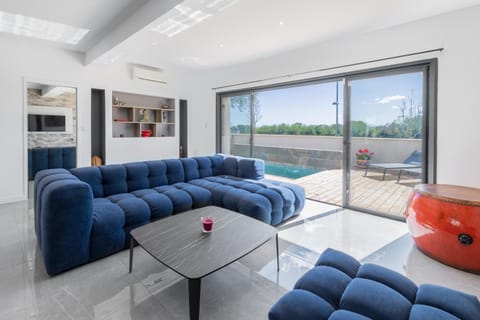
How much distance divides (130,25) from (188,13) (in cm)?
98

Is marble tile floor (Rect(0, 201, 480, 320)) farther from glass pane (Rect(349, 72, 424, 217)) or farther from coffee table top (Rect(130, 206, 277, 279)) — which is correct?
glass pane (Rect(349, 72, 424, 217))

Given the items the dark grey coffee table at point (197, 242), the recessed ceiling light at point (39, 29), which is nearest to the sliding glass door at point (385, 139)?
the dark grey coffee table at point (197, 242)

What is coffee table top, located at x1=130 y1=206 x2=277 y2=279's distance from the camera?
1.53m

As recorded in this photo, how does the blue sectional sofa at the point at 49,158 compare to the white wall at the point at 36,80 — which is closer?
the white wall at the point at 36,80

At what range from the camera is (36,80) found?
416cm

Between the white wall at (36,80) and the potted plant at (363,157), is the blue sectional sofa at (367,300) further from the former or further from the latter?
the white wall at (36,80)

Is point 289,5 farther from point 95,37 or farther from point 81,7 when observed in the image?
point 95,37

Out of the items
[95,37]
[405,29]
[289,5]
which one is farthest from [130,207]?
[405,29]

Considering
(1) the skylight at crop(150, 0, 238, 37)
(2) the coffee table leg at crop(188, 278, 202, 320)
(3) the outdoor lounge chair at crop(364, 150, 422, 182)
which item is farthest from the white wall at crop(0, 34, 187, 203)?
(3) the outdoor lounge chair at crop(364, 150, 422, 182)

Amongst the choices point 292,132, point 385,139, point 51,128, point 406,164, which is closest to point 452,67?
point 385,139

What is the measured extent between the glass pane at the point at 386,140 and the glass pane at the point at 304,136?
42cm

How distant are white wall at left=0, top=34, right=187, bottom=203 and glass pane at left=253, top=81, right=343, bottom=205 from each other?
271cm

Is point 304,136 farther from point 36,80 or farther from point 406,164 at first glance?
point 36,80

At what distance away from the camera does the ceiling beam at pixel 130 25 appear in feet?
8.54
